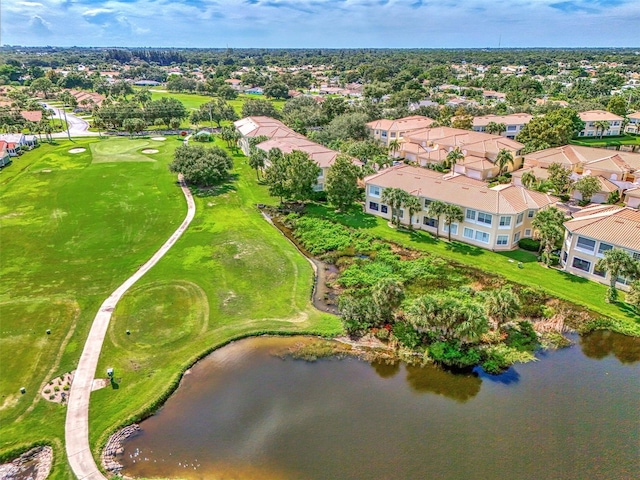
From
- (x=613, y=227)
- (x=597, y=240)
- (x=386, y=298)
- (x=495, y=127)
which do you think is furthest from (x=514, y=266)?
(x=495, y=127)

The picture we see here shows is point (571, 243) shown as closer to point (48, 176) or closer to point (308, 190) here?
point (308, 190)

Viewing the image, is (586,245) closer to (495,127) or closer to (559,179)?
(559,179)

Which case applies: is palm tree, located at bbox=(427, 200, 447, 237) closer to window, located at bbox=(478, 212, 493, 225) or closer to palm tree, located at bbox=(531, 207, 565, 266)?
window, located at bbox=(478, 212, 493, 225)

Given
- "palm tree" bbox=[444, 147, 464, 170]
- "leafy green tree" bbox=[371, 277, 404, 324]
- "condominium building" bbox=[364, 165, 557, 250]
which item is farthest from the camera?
"palm tree" bbox=[444, 147, 464, 170]

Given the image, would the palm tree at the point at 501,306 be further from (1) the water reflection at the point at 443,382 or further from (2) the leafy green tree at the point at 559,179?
(2) the leafy green tree at the point at 559,179

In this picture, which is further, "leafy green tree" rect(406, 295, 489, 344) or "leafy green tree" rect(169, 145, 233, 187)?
"leafy green tree" rect(169, 145, 233, 187)

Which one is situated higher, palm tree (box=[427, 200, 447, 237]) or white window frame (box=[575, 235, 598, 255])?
palm tree (box=[427, 200, 447, 237])

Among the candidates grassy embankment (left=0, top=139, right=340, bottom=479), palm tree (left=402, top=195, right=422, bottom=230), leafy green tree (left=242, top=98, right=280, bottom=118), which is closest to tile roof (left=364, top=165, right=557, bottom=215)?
palm tree (left=402, top=195, right=422, bottom=230)

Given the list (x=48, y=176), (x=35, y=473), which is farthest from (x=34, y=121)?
(x=35, y=473)
